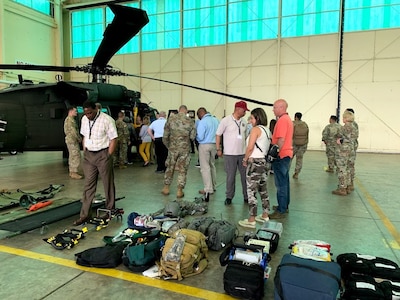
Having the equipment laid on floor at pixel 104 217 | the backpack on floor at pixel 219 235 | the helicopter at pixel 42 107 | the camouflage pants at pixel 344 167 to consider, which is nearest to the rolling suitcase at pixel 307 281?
the backpack on floor at pixel 219 235

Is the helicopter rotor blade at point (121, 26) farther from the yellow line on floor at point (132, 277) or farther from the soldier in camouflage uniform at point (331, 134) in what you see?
the soldier in camouflage uniform at point (331, 134)

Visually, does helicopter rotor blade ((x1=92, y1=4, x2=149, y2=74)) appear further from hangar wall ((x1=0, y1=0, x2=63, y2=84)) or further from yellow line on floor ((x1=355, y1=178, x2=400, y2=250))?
hangar wall ((x1=0, y1=0, x2=63, y2=84))

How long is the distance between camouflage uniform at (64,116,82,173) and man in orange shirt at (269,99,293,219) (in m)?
5.49

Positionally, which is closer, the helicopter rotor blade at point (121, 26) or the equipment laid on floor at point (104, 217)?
the equipment laid on floor at point (104, 217)

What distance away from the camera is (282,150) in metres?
5.10

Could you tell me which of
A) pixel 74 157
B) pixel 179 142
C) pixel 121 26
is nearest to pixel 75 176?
pixel 74 157

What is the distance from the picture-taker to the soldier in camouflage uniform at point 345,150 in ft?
22.1

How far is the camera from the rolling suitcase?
7.65 ft

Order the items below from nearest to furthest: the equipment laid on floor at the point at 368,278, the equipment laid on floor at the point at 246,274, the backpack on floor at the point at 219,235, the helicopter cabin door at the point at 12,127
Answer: the equipment laid on floor at the point at 368,278 → the equipment laid on floor at the point at 246,274 → the backpack on floor at the point at 219,235 → the helicopter cabin door at the point at 12,127

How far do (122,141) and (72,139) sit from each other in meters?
2.14

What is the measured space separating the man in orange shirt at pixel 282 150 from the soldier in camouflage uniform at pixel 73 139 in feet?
17.4

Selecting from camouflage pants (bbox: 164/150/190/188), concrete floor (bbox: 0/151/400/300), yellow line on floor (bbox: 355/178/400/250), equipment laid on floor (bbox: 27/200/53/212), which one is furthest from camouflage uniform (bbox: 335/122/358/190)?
equipment laid on floor (bbox: 27/200/53/212)

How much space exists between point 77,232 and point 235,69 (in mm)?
15456

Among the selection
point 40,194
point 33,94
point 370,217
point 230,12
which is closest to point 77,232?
point 40,194
